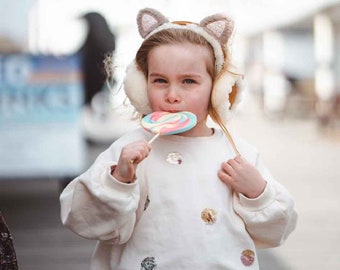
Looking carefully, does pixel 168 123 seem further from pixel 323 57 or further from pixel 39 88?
pixel 323 57

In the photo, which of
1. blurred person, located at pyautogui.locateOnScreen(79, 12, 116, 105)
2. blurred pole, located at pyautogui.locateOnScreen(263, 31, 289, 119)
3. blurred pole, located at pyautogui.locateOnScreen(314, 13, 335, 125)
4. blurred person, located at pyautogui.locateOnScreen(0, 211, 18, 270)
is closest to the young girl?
blurred person, located at pyautogui.locateOnScreen(0, 211, 18, 270)

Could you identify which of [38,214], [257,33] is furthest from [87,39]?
[257,33]

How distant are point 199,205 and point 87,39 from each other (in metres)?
5.65

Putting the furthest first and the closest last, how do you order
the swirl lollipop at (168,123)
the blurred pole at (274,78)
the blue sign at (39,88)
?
the blurred pole at (274,78)
the blue sign at (39,88)
the swirl lollipop at (168,123)

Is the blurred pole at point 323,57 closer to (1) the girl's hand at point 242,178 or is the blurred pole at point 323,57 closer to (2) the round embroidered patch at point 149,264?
(1) the girl's hand at point 242,178

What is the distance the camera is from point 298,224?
5.45 meters

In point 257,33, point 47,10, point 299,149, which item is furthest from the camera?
point 257,33

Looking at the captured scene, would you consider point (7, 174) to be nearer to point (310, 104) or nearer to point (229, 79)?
point (229, 79)

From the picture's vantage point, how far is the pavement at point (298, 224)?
14.4 ft

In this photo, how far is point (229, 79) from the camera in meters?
1.94

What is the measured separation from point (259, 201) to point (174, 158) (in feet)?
0.80

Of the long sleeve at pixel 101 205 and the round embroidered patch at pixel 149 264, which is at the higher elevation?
the long sleeve at pixel 101 205

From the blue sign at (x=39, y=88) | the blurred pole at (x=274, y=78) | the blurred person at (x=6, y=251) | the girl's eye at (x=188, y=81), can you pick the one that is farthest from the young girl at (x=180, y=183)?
the blurred pole at (x=274, y=78)

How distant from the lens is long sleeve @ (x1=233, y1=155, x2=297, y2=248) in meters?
1.87
